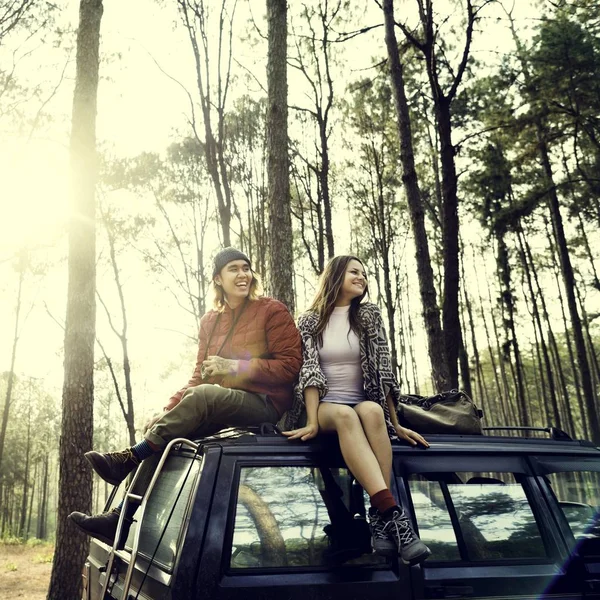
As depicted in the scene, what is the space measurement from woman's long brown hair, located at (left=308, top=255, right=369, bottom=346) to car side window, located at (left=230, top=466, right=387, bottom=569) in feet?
3.43

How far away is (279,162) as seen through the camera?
288 inches

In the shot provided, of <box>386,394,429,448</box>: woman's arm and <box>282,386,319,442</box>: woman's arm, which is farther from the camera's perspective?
<box>386,394,429,448</box>: woman's arm

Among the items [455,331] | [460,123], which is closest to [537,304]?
[460,123]

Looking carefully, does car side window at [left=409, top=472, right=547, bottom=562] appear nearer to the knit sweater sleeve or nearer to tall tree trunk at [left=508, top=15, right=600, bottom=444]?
the knit sweater sleeve

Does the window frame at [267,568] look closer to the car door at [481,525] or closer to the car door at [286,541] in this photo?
the car door at [286,541]

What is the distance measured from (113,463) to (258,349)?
1086mm

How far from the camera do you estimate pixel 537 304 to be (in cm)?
2497

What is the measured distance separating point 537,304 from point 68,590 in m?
22.9

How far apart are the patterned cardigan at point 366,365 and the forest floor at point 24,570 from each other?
353 inches

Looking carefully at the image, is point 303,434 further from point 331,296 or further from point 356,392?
point 331,296

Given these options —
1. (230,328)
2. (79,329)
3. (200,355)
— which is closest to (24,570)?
(79,329)

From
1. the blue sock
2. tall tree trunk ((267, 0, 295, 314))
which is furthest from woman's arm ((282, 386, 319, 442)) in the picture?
tall tree trunk ((267, 0, 295, 314))

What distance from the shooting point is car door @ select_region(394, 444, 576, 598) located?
2406 mm

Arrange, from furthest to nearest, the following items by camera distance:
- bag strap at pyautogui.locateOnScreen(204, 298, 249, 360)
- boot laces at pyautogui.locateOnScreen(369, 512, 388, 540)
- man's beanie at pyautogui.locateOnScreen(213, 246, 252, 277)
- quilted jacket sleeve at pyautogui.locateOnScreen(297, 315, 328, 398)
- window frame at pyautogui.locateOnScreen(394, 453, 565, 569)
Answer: man's beanie at pyautogui.locateOnScreen(213, 246, 252, 277), bag strap at pyautogui.locateOnScreen(204, 298, 249, 360), quilted jacket sleeve at pyautogui.locateOnScreen(297, 315, 328, 398), window frame at pyautogui.locateOnScreen(394, 453, 565, 569), boot laces at pyautogui.locateOnScreen(369, 512, 388, 540)
